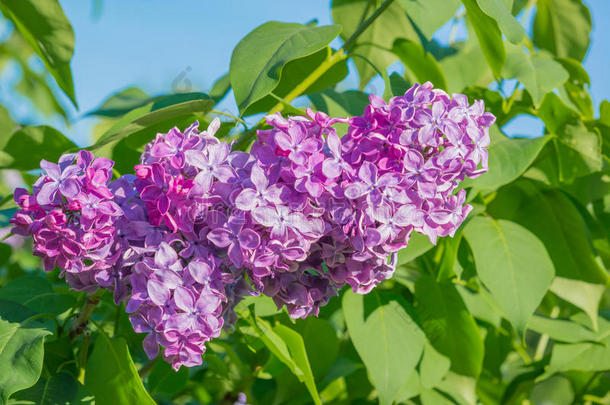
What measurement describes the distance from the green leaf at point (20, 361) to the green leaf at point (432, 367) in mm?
676

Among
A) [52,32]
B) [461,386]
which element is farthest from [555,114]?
[52,32]

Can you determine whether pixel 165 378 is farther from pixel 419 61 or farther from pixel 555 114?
pixel 555 114

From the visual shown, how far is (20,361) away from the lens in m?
0.82

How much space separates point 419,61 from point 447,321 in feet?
1.58

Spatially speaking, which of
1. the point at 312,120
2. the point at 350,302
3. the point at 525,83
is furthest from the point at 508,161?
the point at 312,120

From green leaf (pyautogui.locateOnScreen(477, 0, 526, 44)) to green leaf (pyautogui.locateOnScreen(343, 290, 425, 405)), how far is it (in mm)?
491

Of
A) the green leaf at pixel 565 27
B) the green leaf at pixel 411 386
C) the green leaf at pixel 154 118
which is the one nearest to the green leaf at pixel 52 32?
the green leaf at pixel 154 118

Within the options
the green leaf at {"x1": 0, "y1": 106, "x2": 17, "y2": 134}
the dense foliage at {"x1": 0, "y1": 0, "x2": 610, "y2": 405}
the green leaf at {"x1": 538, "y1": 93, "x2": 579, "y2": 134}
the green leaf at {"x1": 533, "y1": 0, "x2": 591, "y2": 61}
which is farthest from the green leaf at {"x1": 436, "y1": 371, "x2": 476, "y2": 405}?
the green leaf at {"x1": 0, "y1": 106, "x2": 17, "y2": 134}

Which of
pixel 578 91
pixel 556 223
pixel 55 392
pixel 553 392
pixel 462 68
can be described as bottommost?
pixel 553 392

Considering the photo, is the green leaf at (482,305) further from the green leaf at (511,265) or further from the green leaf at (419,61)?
the green leaf at (419,61)

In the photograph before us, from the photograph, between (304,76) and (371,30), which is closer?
(304,76)

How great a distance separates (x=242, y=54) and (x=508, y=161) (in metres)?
0.49

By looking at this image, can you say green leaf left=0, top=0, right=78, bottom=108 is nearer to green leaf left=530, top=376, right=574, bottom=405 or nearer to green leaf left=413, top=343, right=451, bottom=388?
green leaf left=413, top=343, right=451, bottom=388

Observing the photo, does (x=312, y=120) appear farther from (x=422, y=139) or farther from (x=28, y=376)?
(x=28, y=376)
